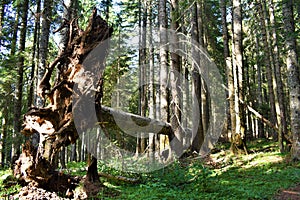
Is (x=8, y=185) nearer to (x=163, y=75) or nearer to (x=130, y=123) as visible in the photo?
(x=130, y=123)

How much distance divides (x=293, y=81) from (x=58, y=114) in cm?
784

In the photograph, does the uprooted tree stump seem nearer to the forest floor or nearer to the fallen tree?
the fallen tree

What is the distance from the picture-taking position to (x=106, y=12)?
21109 mm

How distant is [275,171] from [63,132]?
20.9 ft

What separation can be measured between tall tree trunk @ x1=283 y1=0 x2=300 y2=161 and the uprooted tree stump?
22.2 ft

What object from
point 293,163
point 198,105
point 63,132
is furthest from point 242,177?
point 198,105

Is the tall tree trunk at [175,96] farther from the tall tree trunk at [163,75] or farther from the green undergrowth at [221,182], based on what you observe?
the green undergrowth at [221,182]

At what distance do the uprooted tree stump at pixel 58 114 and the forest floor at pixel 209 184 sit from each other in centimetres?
85

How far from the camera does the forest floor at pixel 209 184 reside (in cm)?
595

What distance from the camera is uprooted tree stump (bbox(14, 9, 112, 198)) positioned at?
589cm

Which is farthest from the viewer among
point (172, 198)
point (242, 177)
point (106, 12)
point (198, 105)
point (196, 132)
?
point (106, 12)

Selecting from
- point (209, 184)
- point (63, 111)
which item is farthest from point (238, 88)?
point (63, 111)

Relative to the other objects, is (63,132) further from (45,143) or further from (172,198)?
(172,198)

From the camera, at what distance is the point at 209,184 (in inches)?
279
